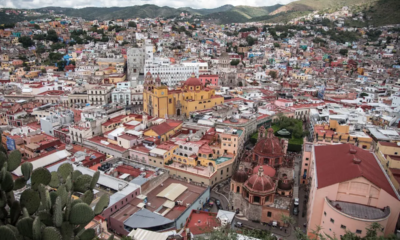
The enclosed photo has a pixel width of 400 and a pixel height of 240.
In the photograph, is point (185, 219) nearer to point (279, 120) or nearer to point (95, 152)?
point (95, 152)

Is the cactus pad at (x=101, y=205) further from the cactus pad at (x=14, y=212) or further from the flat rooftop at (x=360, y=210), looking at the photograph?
the flat rooftop at (x=360, y=210)

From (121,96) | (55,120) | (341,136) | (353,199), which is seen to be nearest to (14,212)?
(353,199)

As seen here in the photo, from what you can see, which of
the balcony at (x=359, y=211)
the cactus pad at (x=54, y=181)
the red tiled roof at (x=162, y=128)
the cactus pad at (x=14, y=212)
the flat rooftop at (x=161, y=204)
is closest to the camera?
the cactus pad at (x=14, y=212)

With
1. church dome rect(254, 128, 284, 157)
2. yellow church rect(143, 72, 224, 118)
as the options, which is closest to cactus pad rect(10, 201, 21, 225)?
church dome rect(254, 128, 284, 157)

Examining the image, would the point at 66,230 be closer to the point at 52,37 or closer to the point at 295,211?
the point at 295,211

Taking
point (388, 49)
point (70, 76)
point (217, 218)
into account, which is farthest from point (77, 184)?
point (388, 49)

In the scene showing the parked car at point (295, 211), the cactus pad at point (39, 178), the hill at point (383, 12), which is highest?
the hill at point (383, 12)

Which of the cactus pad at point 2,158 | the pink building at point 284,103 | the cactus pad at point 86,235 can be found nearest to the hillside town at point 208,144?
the cactus pad at point 2,158
